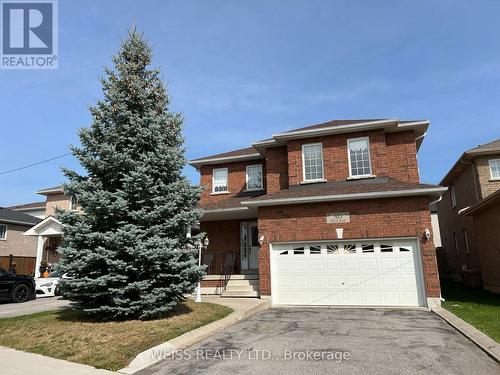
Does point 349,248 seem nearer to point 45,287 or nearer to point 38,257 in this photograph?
point 45,287

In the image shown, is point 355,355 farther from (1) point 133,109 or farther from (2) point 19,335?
(1) point 133,109

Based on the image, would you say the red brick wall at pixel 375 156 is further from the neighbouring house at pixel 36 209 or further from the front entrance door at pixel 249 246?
the neighbouring house at pixel 36 209

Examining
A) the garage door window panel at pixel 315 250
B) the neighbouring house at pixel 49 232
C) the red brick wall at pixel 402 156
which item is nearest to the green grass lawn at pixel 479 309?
the garage door window panel at pixel 315 250

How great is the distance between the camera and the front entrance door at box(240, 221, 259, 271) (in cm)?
1708

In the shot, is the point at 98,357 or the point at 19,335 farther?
the point at 19,335

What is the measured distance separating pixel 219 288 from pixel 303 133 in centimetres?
739

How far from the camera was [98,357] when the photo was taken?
21.4 ft

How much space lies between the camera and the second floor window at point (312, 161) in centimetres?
1545

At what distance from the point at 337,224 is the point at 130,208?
729 cm

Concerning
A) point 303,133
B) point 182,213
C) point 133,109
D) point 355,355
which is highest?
point 303,133

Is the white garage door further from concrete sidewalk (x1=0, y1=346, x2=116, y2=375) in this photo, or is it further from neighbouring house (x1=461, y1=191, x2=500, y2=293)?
concrete sidewalk (x1=0, y1=346, x2=116, y2=375)

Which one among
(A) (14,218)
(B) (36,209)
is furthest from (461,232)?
(B) (36,209)

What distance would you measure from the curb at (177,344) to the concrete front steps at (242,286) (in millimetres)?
4015

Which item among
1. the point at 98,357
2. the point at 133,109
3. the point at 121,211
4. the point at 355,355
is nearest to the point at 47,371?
the point at 98,357
